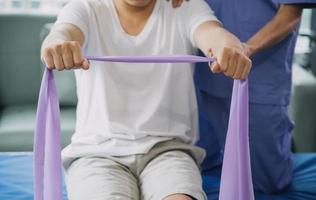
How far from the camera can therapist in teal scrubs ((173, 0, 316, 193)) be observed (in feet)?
4.42

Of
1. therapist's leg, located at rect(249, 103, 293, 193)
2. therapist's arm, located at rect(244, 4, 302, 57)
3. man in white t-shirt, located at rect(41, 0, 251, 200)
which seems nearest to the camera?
man in white t-shirt, located at rect(41, 0, 251, 200)

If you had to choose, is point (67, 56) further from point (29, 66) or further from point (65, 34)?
point (29, 66)

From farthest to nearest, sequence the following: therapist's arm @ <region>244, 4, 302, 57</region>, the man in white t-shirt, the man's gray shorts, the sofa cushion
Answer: the sofa cushion → therapist's arm @ <region>244, 4, 302, 57</region> → the man in white t-shirt → the man's gray shorts

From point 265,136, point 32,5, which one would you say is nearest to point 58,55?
point 265,136

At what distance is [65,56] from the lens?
0.95m

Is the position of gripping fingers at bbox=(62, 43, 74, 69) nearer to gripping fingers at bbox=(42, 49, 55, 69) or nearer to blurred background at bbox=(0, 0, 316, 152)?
gripping fingers at bbox=(42, 49, 55, 69)

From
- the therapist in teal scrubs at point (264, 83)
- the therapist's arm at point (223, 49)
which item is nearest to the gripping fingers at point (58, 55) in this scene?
the therapist's arm at point (223, 49)

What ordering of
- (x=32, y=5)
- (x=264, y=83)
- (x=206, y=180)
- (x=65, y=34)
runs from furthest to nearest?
(x=32, y=5) → (x=206, y=180) → (x=264, y=83) → (x=65, y=34)

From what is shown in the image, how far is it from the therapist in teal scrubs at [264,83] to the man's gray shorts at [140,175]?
278 mm

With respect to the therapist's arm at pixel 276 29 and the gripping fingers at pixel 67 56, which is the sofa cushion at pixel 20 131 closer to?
the therapist's arm at pixel 276 29

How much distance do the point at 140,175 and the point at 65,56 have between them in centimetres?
40

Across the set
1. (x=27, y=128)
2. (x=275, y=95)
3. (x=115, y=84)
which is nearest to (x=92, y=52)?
(x=115, y=84)

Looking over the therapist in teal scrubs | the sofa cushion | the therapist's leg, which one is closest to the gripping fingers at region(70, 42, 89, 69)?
the therapist in teal scrubs

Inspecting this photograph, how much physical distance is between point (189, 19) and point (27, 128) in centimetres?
128
